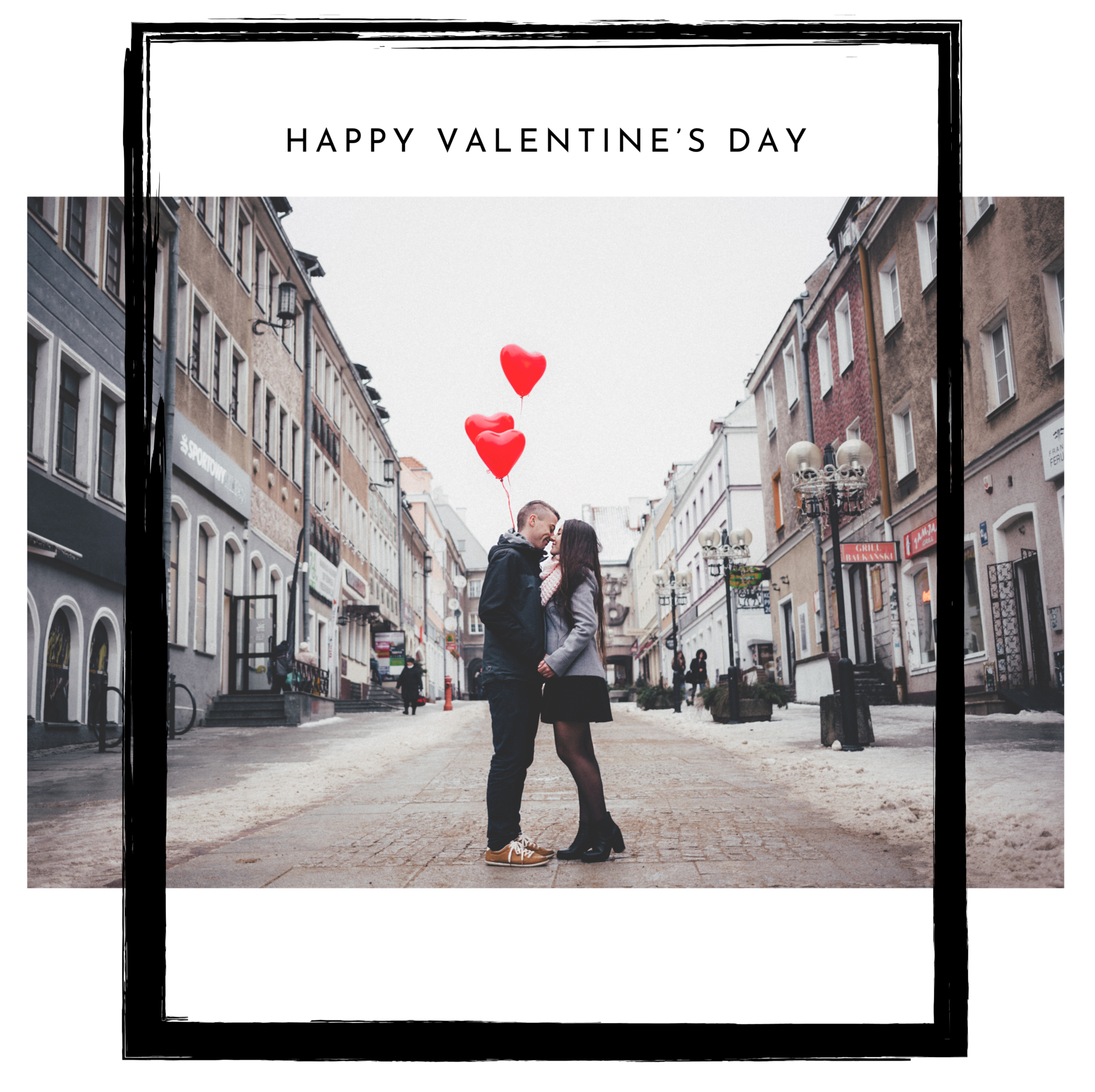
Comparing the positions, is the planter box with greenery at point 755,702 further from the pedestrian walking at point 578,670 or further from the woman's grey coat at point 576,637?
the woman's grey coat at point 576,637

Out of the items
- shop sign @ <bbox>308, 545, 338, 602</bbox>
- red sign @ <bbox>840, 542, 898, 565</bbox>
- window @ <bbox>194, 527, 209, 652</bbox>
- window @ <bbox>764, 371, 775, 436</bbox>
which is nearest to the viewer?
red sign @ <bbox>840, 542, 898, 565</bbox>

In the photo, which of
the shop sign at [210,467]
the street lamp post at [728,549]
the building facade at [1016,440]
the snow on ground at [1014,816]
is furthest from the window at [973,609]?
the shop sign at [210,467]

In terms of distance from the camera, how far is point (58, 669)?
8.38 m

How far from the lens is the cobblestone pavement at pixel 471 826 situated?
13.7 feet

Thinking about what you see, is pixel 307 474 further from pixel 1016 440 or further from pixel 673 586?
pixel 1016 440

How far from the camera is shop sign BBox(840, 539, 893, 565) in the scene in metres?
8.06

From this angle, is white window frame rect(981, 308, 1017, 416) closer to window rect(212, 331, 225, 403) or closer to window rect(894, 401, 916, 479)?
window rect(894, 401, 916, 479)

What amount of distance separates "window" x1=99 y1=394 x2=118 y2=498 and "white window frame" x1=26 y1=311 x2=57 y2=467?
0.69 m

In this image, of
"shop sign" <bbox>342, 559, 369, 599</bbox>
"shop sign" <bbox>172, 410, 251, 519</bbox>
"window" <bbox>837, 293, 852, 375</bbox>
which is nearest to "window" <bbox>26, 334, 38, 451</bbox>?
"shop sign" <bbox>172, 410, 251, 519</bbox>

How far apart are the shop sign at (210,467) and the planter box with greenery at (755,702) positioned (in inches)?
243
